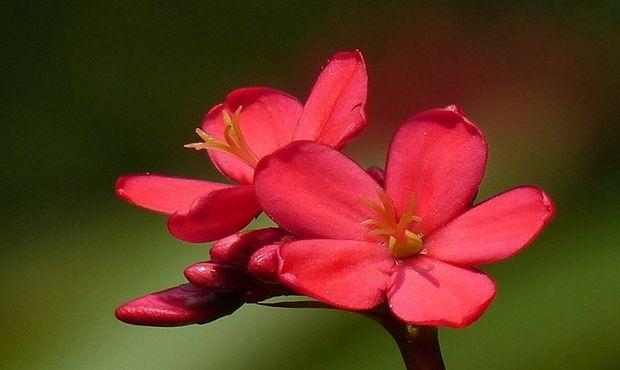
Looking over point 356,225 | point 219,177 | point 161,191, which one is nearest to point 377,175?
point 356,225

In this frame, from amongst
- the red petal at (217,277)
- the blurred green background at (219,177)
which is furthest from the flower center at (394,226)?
the blurred green background at (219,177)

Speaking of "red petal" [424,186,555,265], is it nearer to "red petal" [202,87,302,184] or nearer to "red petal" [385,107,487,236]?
"red petal" [385,107,487,236]

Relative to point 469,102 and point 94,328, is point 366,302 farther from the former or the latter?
point 469,102

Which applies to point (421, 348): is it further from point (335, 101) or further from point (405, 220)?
point (335, 101)

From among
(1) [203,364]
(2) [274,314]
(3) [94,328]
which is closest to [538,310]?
(2) [274,314]

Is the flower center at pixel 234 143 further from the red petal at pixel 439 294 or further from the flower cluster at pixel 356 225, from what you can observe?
the red petal at pixel 439 294

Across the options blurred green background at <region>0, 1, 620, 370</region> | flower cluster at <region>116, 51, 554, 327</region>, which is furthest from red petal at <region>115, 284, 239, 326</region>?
blurred green background at <region>0, 1, 620, 370</region>
